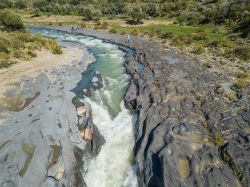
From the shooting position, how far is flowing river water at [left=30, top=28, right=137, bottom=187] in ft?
59.7

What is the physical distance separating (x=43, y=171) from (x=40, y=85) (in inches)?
528

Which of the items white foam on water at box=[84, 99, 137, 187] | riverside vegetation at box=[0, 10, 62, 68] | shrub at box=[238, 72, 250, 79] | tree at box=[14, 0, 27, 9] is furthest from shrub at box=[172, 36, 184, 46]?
tree at box=[14, 0, 27, 9]

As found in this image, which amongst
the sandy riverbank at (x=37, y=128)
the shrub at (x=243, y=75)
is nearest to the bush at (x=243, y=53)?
the shrub at (x=243, y=75)

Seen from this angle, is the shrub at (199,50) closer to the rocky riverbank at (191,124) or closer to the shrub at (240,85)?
the rocky riverbank at (191,124)

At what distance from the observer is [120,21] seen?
7681 cm

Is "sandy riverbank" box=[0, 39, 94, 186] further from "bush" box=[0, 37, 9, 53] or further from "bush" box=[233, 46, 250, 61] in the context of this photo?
"bush" box=[233, 46, 250, 61]

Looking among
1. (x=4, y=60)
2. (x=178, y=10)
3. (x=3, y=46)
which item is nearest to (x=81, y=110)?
(x=4, y=60)

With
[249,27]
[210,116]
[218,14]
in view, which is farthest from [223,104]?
[218,14]

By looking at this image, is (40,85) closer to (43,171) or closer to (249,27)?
(43,171)

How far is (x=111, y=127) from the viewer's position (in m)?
23.2

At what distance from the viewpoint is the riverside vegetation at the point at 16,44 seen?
3644cm

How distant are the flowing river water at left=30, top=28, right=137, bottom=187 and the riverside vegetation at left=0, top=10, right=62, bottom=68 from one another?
33.6 ft

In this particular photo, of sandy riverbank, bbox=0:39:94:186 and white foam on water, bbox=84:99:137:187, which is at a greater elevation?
sandy riverbank, bbox=0:39:94:186

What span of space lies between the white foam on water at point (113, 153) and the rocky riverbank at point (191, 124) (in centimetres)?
100
